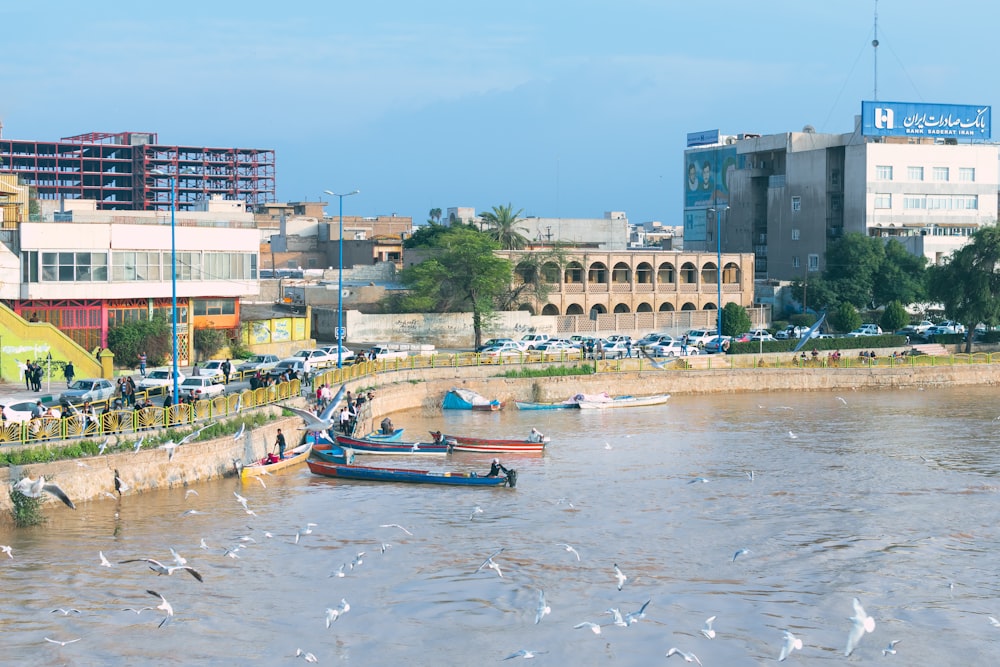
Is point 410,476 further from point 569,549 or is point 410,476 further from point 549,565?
point 569,549

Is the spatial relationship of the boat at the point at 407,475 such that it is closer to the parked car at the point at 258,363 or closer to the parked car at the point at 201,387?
the parked car at the point at 201,387

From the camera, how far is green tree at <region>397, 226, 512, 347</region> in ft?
225

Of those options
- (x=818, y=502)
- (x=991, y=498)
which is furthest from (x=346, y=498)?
(x=991, y=498)

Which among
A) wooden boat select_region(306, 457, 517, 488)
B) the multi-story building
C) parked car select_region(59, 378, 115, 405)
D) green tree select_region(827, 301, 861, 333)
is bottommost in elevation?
wooden boat select_region(306, 457, 517, 488)

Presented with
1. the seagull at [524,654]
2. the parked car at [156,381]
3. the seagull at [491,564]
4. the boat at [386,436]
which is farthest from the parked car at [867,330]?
the seagull at [524,654]

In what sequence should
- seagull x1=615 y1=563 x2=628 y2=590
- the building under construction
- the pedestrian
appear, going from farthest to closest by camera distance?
the building under construction < the pedestrian < seagull x1=615 y1=563 x2=628 y2=590

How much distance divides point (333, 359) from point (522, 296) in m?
22.5

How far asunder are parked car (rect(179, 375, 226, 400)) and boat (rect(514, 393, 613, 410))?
1504 centimetres

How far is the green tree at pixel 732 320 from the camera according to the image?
71.3 meters

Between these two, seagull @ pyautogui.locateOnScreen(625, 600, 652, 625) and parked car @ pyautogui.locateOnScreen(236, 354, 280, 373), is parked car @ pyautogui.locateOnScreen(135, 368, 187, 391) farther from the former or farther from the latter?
seagull @ pyautogui.locateOnScreen(625, 600, 652, 625)

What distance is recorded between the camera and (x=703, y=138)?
125 m

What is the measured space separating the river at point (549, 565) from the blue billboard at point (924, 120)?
50.5 metres

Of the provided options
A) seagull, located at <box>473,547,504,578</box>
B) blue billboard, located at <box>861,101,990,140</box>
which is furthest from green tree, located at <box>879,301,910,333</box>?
seagull, located at <box>473,547,504,578</box>

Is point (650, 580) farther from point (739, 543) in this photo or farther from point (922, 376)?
point (922, 376)
